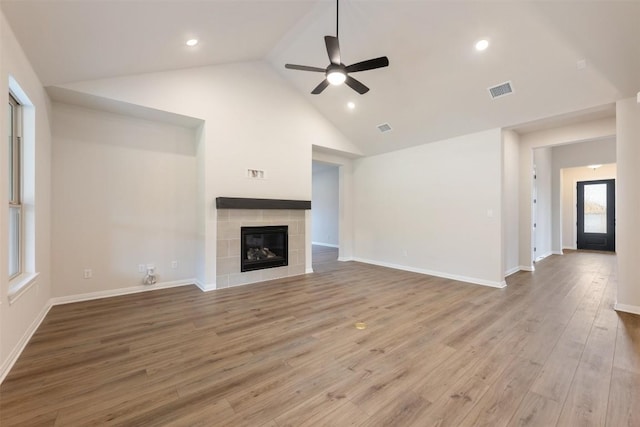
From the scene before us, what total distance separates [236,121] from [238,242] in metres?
2.10

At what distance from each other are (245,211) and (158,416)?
3.37 m

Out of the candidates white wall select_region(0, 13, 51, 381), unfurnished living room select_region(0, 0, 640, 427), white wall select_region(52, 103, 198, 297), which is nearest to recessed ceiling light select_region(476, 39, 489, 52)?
unfurnished living room select_region(0, 0, 640, 427)

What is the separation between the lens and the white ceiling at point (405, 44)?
8.45 feet

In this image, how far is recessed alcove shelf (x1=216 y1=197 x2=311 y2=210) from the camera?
4.40 metres

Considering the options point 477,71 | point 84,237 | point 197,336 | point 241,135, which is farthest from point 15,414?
point 477,71

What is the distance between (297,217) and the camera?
5.42 meters

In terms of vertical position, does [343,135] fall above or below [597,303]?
above

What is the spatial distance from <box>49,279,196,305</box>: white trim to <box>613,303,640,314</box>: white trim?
20.5ft

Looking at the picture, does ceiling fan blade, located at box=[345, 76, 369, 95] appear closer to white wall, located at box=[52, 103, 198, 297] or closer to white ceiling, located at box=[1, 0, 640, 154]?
white ceiling, located at box=[1, 0, 640, 154]

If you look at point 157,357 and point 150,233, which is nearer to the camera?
point 157,357

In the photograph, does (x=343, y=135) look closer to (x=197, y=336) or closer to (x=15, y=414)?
(x=197, y=336)

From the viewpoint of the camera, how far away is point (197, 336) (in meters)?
2.77

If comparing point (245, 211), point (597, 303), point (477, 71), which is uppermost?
point (477, 71)

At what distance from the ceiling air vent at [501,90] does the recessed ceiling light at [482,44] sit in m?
0.72
